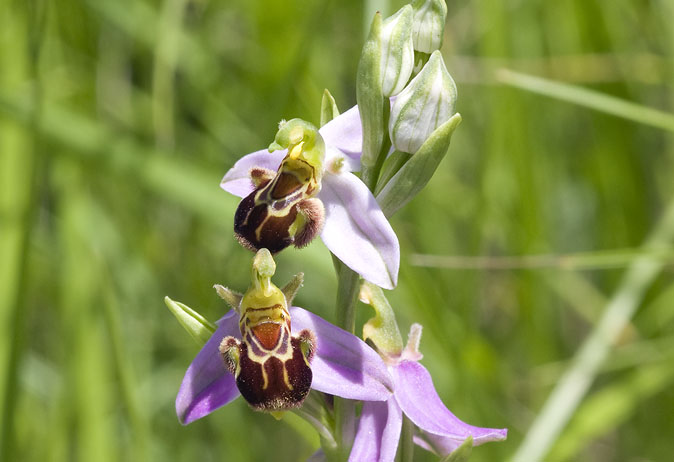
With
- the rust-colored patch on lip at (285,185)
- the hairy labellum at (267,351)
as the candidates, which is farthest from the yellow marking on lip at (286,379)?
the rust-colored patch on lip at (285,185)

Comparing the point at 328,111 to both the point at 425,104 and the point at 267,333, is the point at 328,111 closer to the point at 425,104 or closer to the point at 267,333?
the point at 425,104

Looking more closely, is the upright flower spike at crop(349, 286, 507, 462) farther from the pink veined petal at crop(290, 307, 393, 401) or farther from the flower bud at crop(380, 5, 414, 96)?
the flower bud at crop(380, 5, 414, 96)

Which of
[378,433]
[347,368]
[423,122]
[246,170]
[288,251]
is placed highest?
[423,122]

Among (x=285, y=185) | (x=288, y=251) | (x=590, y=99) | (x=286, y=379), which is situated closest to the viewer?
(x=286, y=379)

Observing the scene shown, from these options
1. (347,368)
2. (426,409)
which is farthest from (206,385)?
(426,409)

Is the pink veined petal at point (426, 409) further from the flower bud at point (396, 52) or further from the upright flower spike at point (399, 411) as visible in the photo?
Answer: the flower bud at point (396, 52)

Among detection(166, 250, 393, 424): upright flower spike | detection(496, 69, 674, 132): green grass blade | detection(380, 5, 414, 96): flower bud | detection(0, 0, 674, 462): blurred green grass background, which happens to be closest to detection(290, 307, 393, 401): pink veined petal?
detection(166, 250, 393, 424): upright flower spike
